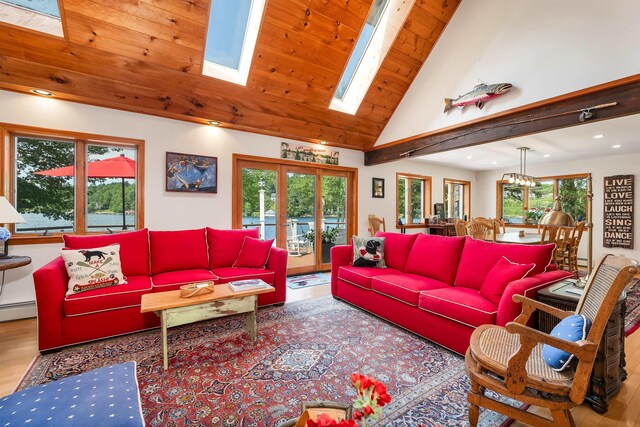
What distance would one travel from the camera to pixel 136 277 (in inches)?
118

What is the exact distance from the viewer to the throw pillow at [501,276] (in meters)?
2.16

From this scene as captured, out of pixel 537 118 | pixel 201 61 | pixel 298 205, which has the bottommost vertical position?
pixel 298 205

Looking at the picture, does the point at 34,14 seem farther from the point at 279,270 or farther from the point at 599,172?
the point at 599,172

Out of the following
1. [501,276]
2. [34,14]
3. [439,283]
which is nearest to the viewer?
[501,276]

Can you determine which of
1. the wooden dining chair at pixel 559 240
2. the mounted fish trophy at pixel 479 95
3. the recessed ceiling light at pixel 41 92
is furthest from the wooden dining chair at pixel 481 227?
the recessed ceiling light at pixel 41 92

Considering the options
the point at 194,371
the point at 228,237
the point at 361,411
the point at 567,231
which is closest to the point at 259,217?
the point at 228,237

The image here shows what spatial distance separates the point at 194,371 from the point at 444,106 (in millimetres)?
4421

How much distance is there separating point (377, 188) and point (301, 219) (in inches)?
75.9

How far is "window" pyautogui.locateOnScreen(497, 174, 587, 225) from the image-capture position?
6.47 meters

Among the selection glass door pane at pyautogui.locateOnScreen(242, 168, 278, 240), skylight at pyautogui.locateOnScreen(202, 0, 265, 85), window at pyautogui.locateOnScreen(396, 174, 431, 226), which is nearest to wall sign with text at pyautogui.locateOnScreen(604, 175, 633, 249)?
window at pyautogui.locateOnScreen(396, 174, 431, 226)

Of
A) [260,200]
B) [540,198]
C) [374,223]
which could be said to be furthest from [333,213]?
[540,198]

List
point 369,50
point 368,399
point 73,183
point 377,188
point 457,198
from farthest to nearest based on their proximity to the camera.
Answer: point 457,198 < point 377,188 < point 369,50 < point 73,183 < point 368,399

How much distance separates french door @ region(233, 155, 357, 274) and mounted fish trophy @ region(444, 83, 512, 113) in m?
2.23

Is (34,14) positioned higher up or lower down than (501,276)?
higher up
